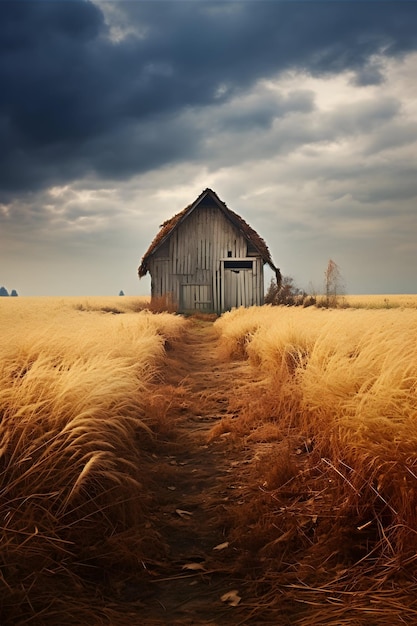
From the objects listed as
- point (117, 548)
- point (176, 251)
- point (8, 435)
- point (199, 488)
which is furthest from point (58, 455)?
point (176, 251)

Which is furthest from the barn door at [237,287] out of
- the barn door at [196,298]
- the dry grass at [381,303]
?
the dry grass at [381,303]

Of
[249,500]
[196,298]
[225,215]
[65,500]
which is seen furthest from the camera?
[196,298]

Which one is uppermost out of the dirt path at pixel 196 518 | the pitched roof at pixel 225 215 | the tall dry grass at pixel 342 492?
the pitched roof at pixel 225 215

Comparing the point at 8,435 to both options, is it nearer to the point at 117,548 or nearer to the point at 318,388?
the point at 117,548

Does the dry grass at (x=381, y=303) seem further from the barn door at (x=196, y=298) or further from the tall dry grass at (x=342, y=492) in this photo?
the tall dry grass at (x=342, y=492)

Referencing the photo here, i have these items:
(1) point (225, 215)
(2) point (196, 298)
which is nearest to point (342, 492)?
(2) point (196, 298)

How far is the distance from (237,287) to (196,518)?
2190 centimetres

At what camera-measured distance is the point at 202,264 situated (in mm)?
24969

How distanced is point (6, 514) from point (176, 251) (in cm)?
2245

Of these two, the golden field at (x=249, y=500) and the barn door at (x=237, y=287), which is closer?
the golden field at (x=249, y=500)

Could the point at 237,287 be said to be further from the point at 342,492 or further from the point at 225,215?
the point at 342,492

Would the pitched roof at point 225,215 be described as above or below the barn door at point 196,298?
above

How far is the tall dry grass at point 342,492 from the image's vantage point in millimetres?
2521

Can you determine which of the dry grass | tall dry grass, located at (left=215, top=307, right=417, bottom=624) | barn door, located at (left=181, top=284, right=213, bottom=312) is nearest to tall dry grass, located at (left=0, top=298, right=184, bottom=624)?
tall dry grass, located at (left=215, top=307, right=417, bottom=624)
